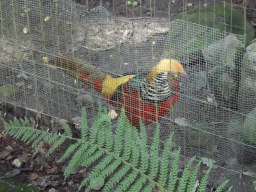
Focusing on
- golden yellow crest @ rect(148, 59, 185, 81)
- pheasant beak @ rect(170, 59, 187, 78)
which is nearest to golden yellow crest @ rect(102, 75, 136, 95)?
golden yellow crest @ rect(148, 59, 185, 81)

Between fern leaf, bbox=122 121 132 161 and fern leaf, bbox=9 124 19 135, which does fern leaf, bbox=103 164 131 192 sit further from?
fern leaf, bbox=9 124 19 135

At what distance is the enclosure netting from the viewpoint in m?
3.00

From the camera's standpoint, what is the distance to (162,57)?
307 cm

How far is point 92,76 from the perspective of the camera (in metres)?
3.13

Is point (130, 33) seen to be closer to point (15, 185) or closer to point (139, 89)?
point (139, 89)

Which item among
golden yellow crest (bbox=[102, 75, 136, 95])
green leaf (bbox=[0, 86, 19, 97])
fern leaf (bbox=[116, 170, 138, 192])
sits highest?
golden yellow crest (bbox=[102, 75, 136, 95])

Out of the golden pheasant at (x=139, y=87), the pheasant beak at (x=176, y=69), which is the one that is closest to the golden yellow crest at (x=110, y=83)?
the golden pheasant at (x=139, y=87)

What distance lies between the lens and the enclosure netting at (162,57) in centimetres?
300

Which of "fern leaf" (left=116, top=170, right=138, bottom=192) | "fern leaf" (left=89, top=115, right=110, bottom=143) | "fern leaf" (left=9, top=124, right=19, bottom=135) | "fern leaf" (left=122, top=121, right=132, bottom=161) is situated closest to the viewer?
"fern leaf" (left=116, top=170, right=138, bottom=192)

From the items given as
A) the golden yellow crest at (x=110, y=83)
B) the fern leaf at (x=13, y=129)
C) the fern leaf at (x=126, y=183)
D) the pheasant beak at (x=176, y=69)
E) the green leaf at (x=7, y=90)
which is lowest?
the green leaf at (x=7, y=90)

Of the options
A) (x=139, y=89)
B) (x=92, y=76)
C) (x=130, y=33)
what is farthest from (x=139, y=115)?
(x=130, y=33)

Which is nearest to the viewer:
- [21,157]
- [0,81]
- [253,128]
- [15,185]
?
[15,185]

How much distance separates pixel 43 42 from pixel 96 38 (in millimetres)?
510

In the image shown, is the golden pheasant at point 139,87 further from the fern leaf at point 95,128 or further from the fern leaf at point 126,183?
the fern leaf at point 126,183
